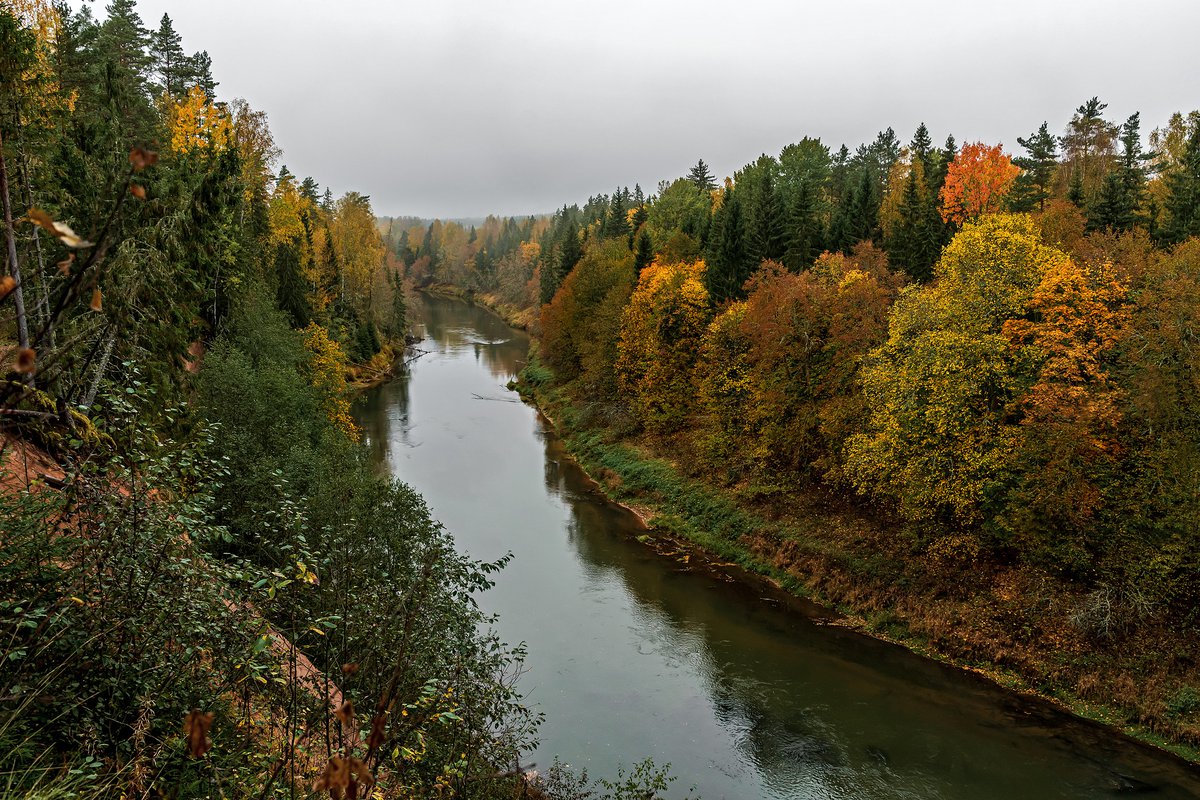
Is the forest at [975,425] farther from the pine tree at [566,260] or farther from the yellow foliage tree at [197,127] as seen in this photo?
the pine tree at [566,260]

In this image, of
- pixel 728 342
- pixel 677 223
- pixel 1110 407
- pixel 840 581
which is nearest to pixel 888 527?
pixel 840 581

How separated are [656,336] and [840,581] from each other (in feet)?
66.0


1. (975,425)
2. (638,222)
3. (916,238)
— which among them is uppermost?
(638,222)

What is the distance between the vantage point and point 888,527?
26.9m

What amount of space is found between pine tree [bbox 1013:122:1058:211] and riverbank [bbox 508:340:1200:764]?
1058 inches

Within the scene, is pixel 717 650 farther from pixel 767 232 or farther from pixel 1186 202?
pixel 1186 202

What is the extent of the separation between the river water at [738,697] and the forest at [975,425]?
1.89 metres

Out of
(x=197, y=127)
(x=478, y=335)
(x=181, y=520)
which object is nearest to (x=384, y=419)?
(x=197, y=127)

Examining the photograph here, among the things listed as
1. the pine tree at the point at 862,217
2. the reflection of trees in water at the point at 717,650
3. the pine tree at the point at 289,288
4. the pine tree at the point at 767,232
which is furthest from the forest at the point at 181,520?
the pine tree at the point at 862,217

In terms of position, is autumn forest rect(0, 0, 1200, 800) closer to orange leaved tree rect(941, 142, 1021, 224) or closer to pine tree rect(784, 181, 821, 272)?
pine tree rect(784, 181, 821, 272)

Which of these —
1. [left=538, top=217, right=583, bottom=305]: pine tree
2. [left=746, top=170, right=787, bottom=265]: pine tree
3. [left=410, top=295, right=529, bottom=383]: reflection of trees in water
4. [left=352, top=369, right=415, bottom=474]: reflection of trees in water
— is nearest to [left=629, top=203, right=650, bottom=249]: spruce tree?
[left=538, top=217, right=583, bottom=305]: pine tree

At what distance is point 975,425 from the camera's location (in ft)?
74.7

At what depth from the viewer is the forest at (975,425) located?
19688 millimetres

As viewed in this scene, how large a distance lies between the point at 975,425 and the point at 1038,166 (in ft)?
101
